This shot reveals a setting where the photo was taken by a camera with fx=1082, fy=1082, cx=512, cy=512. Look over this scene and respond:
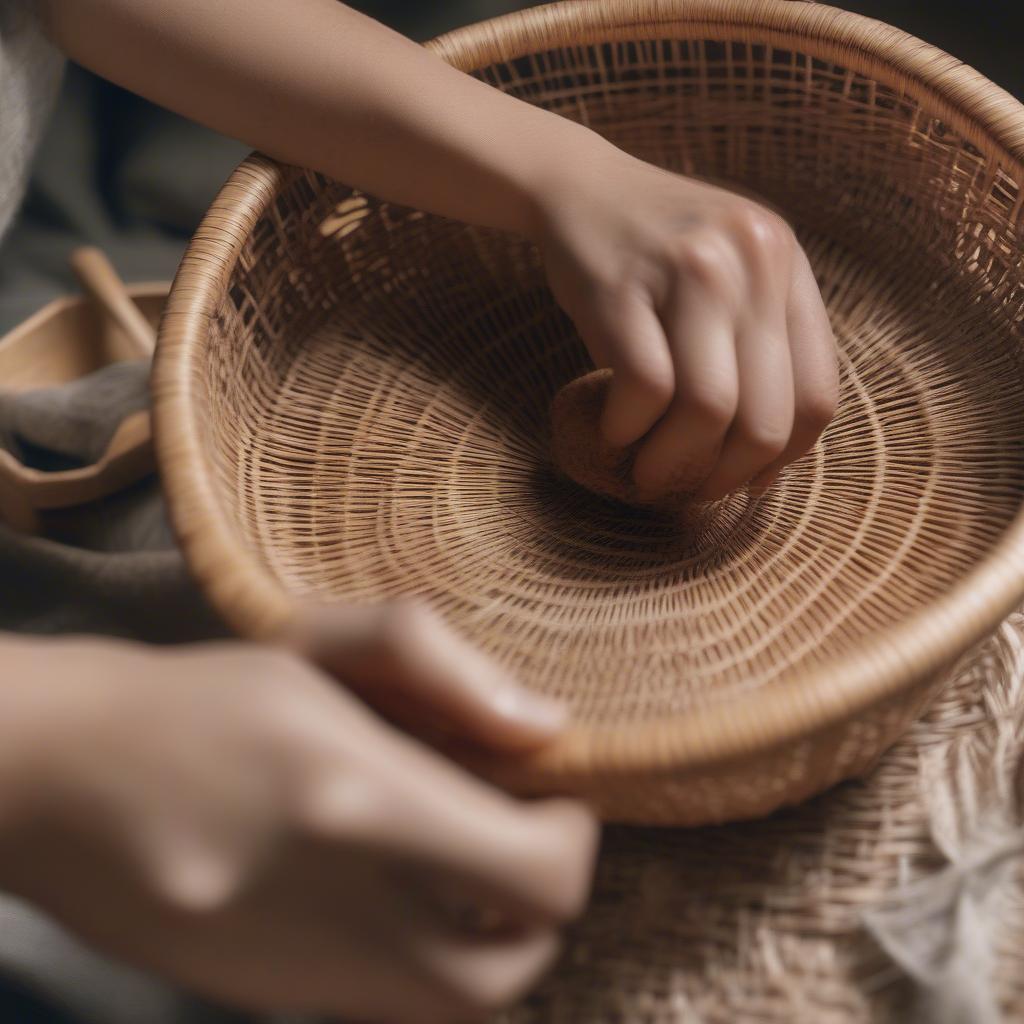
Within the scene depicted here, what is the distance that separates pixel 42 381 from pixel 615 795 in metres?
0.85

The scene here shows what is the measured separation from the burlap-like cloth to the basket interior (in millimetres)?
96

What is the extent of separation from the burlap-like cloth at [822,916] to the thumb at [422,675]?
18cm

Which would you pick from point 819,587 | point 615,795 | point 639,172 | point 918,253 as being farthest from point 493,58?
point 615,795

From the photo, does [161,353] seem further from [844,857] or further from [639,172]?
A: [844,857]

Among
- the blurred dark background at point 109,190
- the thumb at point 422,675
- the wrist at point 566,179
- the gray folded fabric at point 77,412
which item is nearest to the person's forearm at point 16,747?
the thumb at point 422,675

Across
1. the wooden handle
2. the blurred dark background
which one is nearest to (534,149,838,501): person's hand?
the wooden handle

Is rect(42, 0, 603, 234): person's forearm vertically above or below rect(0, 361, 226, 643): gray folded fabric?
above

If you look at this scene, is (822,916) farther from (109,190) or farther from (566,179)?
(109,190)

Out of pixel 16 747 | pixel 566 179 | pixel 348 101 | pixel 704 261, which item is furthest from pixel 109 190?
pixel 16 747

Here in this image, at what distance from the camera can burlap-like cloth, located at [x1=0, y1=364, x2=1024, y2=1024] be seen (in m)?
0.51

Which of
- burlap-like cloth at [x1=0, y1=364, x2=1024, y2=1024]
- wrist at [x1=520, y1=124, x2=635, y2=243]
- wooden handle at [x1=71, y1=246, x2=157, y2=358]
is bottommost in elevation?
wooden handle at [x1=71, y1=246, x2=157, y2=358]

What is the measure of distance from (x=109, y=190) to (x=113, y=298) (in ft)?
1.09

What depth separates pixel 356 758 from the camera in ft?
1.20

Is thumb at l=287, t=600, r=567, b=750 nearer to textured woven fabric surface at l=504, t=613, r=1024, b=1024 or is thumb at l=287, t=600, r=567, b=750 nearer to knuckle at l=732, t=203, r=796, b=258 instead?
textured woven fabric surface at l=504, t=613, r=1024, b=1024
